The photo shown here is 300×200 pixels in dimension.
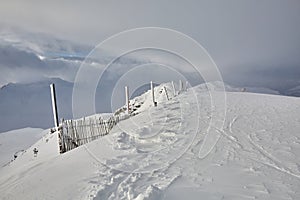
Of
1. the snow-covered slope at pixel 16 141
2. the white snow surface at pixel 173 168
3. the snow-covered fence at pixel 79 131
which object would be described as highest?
the snow-covered fence at pixel 79 131

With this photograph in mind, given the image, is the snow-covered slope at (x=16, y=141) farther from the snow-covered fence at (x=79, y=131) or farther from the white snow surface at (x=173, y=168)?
the white snow surface at (x=173, y=168)

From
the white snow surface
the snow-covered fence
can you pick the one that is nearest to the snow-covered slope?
the snow-covered fence

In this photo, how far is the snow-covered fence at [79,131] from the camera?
24.5 ft

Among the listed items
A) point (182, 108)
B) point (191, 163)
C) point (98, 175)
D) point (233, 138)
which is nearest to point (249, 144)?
point (233, 138)

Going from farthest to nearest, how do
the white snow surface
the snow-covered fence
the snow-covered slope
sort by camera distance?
the snow-covered slope → the snow-covered fence → the white snow surface

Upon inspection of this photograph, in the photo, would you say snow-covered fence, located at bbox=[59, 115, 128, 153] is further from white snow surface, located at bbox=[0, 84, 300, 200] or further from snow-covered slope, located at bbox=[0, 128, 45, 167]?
snow-covered slope, located at bbox=[0, 128, 45, 167]

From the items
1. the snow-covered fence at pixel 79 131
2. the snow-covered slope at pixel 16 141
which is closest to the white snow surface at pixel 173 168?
the snow-covered fence at pixel 79 131

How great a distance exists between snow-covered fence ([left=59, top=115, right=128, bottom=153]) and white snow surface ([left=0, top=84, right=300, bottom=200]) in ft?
4.44

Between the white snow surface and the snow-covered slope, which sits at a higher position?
the white snow surface

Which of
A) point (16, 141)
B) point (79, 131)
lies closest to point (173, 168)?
point (79, 131)

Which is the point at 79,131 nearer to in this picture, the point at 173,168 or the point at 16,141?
the point at 173,168

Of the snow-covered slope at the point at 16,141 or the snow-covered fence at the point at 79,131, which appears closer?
the snow-covered fence at the point at 79,131

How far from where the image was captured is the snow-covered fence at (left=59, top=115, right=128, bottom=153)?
748 centimetres

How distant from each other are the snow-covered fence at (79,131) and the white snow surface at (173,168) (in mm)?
1353
